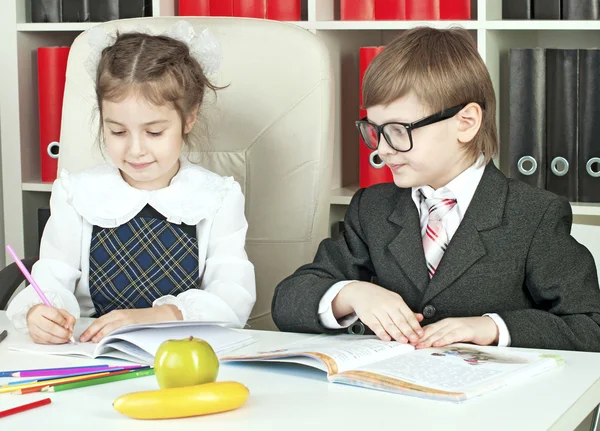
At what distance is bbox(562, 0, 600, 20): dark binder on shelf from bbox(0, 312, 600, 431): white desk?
124 centimetres

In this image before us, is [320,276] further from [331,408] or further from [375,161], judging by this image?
[375,161]

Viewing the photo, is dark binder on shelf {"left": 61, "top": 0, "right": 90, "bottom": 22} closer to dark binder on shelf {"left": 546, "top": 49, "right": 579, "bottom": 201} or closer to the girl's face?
the girl's face

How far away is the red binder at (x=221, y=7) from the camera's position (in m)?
2.47

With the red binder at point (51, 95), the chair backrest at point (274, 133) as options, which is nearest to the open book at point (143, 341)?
the chair backrest at point (274, 133)

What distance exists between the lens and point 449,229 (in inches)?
64.0

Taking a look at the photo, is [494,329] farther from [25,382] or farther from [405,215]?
[25,382]

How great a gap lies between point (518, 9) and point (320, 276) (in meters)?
1.00

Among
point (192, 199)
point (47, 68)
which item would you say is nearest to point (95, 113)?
point (192, 199)

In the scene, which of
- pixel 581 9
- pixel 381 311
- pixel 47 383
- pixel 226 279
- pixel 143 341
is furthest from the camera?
pixel 581 9

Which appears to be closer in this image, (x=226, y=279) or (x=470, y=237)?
(x=470, y=237)

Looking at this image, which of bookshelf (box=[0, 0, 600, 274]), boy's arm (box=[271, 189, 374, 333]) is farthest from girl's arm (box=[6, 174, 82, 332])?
bookshelf (box=[0, 0, 600, 274])

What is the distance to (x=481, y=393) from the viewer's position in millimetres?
1092

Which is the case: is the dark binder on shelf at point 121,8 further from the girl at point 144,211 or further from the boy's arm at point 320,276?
the boy's arm at point 320,276

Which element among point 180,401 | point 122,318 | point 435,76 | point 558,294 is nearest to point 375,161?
point 435,76
